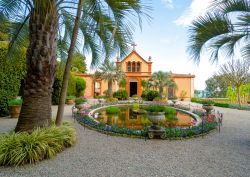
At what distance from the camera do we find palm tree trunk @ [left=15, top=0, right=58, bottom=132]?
511cm

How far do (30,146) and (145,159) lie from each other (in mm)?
2753

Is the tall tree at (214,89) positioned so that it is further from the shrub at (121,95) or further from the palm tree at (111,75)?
the palm tree at (111,75)

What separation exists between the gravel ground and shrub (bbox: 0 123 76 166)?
0.56 feet

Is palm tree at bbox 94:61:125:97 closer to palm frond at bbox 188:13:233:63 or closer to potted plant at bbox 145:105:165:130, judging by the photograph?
potted plant at bbox 145:105:165:130

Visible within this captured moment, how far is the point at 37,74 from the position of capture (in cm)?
517

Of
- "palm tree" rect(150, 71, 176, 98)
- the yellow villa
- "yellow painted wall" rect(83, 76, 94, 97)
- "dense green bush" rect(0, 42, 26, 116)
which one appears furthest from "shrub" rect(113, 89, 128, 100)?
"dense green bush" rect(0, 42, 26, 116)

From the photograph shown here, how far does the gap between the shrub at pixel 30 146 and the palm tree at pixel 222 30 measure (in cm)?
542

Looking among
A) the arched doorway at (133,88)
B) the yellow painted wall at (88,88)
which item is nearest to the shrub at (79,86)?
the yellow painted wall at (88,88)

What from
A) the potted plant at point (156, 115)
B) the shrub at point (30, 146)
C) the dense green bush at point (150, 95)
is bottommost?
the shrub at point (30, 146)

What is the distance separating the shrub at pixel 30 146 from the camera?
4.09m

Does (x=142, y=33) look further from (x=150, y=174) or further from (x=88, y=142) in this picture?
(x=88, y=142)

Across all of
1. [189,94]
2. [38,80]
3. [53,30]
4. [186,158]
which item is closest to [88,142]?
[38,80]

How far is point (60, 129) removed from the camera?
5375 mm

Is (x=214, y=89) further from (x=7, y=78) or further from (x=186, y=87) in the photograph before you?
(x=7, y=78)
